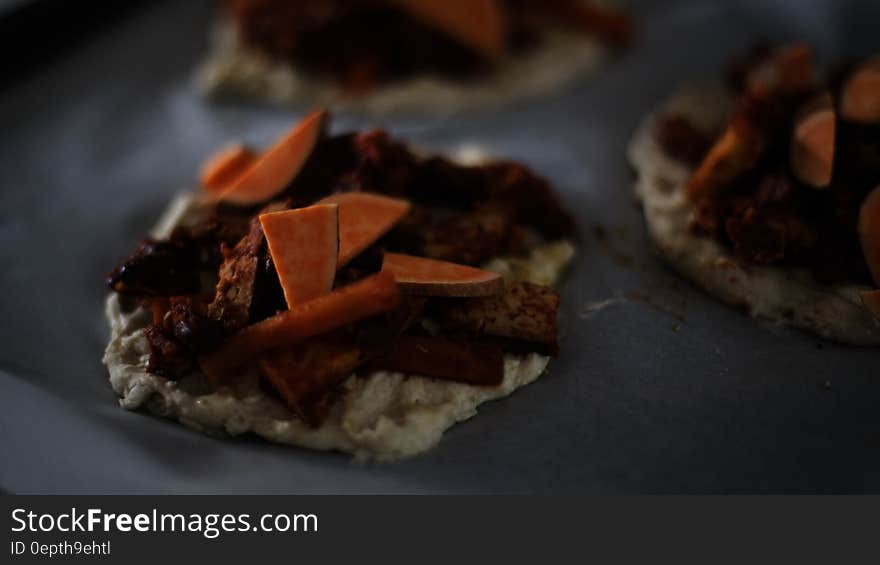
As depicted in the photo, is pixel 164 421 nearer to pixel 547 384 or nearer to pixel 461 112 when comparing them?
pixel 547 384

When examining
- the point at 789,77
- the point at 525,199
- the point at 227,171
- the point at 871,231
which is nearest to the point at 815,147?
the point at 871,231

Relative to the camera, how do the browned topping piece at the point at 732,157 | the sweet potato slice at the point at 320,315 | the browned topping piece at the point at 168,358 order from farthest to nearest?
the browned topping piece at the point at 732,157 < the browned topping piece at the point at 168,358 < the sweet potato slice at the point at 320,315

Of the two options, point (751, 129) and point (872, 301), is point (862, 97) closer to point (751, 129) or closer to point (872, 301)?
point (751, 129)

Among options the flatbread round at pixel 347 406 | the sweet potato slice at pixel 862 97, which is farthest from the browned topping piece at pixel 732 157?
the flatbread round at pixel 347 406

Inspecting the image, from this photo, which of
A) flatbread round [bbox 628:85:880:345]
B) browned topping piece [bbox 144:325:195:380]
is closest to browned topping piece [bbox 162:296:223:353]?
browned topping piece [bbox 144:325:195:380]

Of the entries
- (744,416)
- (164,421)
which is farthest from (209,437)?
(744,416)

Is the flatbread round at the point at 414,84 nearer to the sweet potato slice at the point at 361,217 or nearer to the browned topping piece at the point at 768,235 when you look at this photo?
the sweet potato slice at the point at 361,217

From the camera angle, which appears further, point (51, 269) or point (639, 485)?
point (51, 269)

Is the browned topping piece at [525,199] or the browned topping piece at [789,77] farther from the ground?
the browned topping piece at [789,77]
